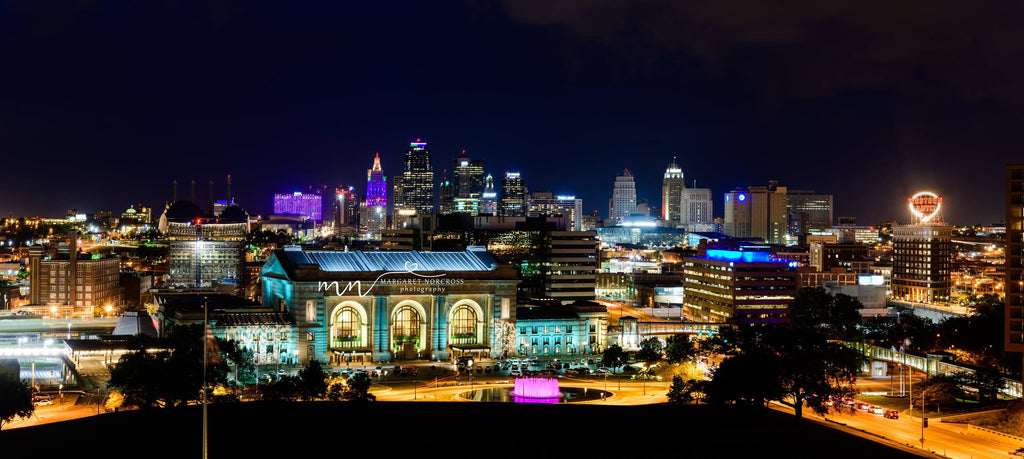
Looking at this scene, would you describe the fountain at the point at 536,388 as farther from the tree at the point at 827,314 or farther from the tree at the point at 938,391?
the tree at the point at 827,314

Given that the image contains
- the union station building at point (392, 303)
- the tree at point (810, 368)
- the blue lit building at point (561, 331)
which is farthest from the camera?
the blue lit building at point (561, 331)

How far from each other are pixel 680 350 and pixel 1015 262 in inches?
1444

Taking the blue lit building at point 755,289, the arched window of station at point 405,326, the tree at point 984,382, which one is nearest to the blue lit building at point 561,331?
the arched window of station at point 405,326

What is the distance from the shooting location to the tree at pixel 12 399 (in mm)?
79312

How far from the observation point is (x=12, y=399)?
263 ft

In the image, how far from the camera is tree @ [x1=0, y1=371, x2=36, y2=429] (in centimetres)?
7931

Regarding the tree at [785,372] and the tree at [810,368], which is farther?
the tree at [810,368]

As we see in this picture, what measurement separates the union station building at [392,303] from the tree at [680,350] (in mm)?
23658

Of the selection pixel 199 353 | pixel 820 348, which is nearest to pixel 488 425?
pixel 199 353

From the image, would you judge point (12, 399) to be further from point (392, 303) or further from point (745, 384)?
point (745, 384)

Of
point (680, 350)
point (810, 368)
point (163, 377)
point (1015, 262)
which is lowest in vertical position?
point (680, 350)

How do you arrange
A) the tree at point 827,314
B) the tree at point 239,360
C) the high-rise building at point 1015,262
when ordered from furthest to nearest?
the tree at point 827,314, the tree at point 239,360, the high-rise building at point 1015,262

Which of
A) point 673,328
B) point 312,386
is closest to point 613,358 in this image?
point 673,328

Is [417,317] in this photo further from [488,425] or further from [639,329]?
[488,425]
